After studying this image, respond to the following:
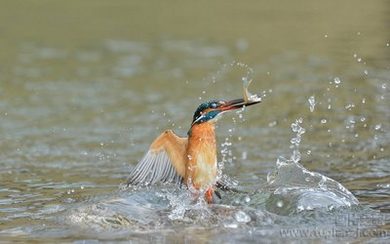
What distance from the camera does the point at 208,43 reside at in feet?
55.7

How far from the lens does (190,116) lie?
1225 cm

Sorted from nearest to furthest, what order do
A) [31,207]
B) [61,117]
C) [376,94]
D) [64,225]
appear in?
1. [64,225]
2. [31,207]
3. [61,117]
4. [376,94]

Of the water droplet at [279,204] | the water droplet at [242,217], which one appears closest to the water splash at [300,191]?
the water droplet at [279,204]

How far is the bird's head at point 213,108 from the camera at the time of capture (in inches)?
307

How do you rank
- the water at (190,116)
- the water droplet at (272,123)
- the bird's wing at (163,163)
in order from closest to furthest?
the water at (190,116) → the bird's wing at (163,163) → the water droplet at (272,123)

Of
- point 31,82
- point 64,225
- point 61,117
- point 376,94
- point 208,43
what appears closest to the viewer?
point 64,225

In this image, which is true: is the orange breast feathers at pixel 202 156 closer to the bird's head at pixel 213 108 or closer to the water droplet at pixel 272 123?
the bird's head at pixel 213 108

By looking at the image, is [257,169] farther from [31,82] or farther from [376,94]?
[31,82]

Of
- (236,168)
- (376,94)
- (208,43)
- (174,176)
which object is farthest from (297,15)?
(174,176)

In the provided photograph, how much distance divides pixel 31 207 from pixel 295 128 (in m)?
3.94

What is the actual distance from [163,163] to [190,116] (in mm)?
4073

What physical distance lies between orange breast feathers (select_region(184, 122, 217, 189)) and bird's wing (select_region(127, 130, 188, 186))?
0.43 feet

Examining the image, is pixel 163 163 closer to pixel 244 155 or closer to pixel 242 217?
pixel 242 217

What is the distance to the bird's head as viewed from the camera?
25.6ft
